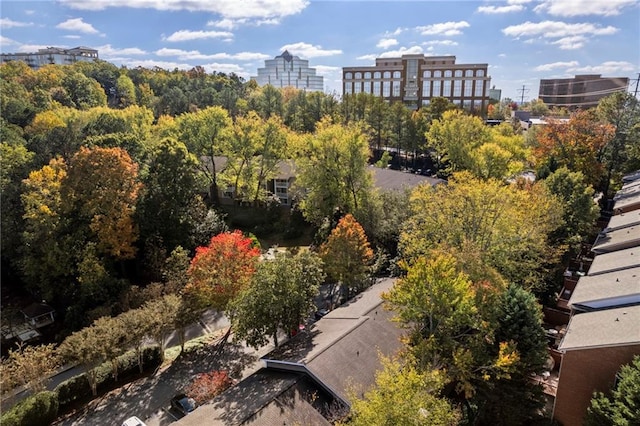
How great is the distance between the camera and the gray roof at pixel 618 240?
76.6 ft

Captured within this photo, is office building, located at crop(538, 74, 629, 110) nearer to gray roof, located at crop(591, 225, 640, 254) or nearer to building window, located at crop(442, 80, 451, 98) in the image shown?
building window, located at crop(442, 80, 451, 98)

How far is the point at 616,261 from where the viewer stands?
21516 millimetres

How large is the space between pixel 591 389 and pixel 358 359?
8927 millimetres

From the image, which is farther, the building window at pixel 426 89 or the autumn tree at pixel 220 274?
the building window at pixel 426 89

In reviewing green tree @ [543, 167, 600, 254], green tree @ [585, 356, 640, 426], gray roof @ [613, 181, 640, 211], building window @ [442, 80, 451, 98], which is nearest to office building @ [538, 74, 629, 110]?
building window @ [442, 80, 451, 98]

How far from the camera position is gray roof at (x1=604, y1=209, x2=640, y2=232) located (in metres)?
26.8

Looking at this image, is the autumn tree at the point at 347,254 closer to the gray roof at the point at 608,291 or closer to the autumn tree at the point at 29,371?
the gray roof at the point at 608,291

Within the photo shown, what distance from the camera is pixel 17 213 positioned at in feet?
97.7

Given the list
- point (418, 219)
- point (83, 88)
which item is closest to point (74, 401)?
point (418, 219)

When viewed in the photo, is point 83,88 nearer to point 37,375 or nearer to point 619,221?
point 37,375

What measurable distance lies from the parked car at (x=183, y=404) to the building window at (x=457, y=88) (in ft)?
290

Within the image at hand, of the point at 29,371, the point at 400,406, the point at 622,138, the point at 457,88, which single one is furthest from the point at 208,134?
the point at 457,88

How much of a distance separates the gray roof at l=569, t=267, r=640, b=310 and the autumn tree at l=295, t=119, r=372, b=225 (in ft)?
59.1

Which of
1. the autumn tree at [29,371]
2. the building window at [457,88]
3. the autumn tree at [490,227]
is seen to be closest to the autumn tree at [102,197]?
the autumn tree at [29,371]
